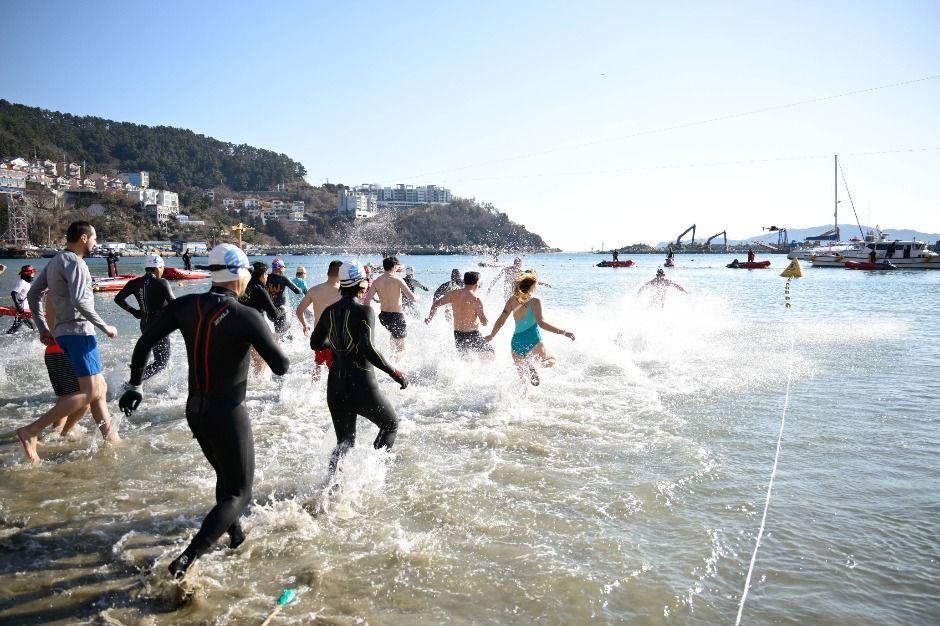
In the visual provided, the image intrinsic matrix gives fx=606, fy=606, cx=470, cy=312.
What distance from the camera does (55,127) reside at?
189 meters

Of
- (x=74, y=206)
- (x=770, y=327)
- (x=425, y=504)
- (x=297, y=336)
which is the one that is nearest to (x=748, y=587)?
→ (x=425, y=504)

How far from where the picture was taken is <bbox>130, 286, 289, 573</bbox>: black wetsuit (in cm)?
344

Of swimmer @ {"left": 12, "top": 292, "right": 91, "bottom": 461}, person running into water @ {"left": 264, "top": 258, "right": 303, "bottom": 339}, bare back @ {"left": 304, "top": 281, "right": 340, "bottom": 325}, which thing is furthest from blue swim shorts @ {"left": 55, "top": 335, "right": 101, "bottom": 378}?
person running into water @ {"left": 264, "top": 258, "right": 303, "bottom": 339}

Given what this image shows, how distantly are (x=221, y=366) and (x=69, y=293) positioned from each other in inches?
115

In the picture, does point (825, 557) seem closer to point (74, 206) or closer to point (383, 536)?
point (383, 536)

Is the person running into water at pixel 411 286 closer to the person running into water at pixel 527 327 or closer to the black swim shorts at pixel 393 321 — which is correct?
the black swim shorts at pixel 393 321

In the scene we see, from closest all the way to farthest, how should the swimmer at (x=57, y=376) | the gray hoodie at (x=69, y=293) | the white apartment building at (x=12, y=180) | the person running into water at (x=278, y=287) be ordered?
the gray hoodie at (x=69, y=293)
the swimmer at (x=57, y=376)
the person running into water at (x=278, y=287)
the white apartment building at (x=12, y=180)

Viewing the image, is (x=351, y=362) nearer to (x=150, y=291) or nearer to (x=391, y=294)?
(x=150, y=291)

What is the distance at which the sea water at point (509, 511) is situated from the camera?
3.62 m

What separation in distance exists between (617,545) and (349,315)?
2.68 meters

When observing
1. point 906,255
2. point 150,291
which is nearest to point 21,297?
point 150,291

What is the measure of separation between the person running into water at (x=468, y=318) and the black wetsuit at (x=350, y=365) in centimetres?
415

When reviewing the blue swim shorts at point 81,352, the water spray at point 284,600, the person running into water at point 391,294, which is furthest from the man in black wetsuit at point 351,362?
the person running into water at point 391,294

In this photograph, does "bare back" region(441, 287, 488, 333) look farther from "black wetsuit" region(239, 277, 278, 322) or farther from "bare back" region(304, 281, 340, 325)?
"black wetsuit" region(239, 277, 278, 322)
